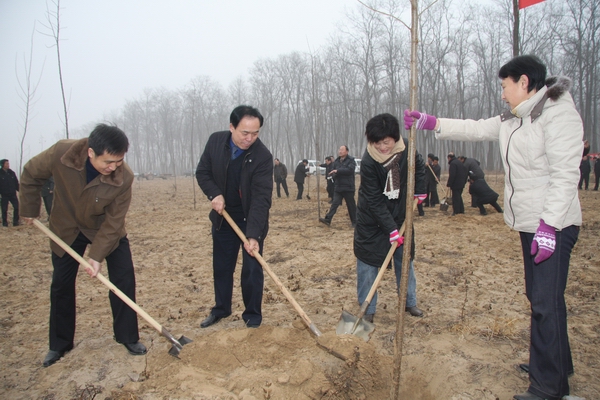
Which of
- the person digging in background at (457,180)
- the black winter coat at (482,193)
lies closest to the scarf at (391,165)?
the person digging in background at (457,180)

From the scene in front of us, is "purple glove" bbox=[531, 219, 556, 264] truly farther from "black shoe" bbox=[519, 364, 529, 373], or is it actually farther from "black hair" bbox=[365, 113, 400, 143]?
"black hair" bbox=[365, 113, 400, 143]

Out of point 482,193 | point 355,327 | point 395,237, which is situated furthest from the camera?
point 482,193

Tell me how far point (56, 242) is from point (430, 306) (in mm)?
3330

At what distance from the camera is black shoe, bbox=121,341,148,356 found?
3031 millimetres

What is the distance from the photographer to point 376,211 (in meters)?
3.28

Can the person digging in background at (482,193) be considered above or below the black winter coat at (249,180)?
below

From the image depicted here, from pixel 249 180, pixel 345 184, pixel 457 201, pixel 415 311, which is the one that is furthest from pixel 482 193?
pixel 249 180

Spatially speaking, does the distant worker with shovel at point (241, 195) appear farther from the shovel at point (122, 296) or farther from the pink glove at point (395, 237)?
the pink glove at point (395, 237)

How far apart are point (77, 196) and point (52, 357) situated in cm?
125

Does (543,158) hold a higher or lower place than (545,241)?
higher

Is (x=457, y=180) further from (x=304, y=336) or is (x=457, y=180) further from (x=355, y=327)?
(x=304, y=336)

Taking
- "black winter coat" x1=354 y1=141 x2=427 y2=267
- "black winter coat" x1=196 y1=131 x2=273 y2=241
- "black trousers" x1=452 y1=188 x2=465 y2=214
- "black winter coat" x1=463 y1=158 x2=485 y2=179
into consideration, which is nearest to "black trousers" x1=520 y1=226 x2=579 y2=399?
"black winter coat" x1=354 y1=141 x2=427 y2=267

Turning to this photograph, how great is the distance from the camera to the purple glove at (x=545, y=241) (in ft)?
6.61

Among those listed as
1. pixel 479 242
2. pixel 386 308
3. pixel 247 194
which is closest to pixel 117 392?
pixel 247 194
